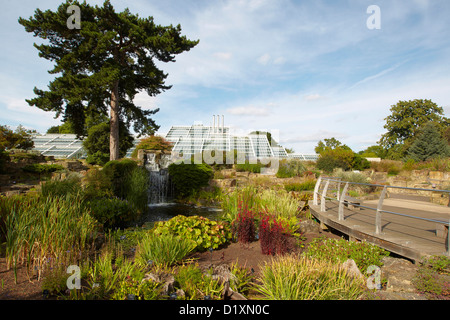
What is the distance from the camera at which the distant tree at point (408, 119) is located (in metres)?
32.4

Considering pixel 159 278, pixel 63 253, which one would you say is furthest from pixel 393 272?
pixel 63 253

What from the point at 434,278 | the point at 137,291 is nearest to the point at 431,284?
the point at 434,278

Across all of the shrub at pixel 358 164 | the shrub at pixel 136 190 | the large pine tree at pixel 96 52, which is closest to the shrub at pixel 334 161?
the shrub at pixel 358 164

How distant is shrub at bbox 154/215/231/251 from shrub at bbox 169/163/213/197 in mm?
9116

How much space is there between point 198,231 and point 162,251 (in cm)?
103

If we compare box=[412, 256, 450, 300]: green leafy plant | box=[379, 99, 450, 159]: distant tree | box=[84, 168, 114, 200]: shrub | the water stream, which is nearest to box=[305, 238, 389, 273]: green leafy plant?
box=[412, 256, 450, 300]: green leafy plant

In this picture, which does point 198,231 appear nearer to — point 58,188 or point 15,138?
point 58,188

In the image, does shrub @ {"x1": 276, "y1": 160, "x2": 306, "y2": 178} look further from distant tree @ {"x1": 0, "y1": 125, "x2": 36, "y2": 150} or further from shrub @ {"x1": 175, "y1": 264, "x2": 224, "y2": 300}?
distant tree @ {"x1": 0, "y1": 125, "x2": 36, "y2": 150}

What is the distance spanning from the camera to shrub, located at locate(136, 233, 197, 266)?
12.2 ft

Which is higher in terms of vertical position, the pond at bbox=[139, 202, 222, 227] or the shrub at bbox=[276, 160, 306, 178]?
the shrub at bbox=[276, 160, 306, 178]

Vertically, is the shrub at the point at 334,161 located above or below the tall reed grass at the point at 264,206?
above

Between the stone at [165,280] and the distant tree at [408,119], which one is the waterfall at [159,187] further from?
the distant tree at [408,119]

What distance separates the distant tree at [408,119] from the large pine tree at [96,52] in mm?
30889
